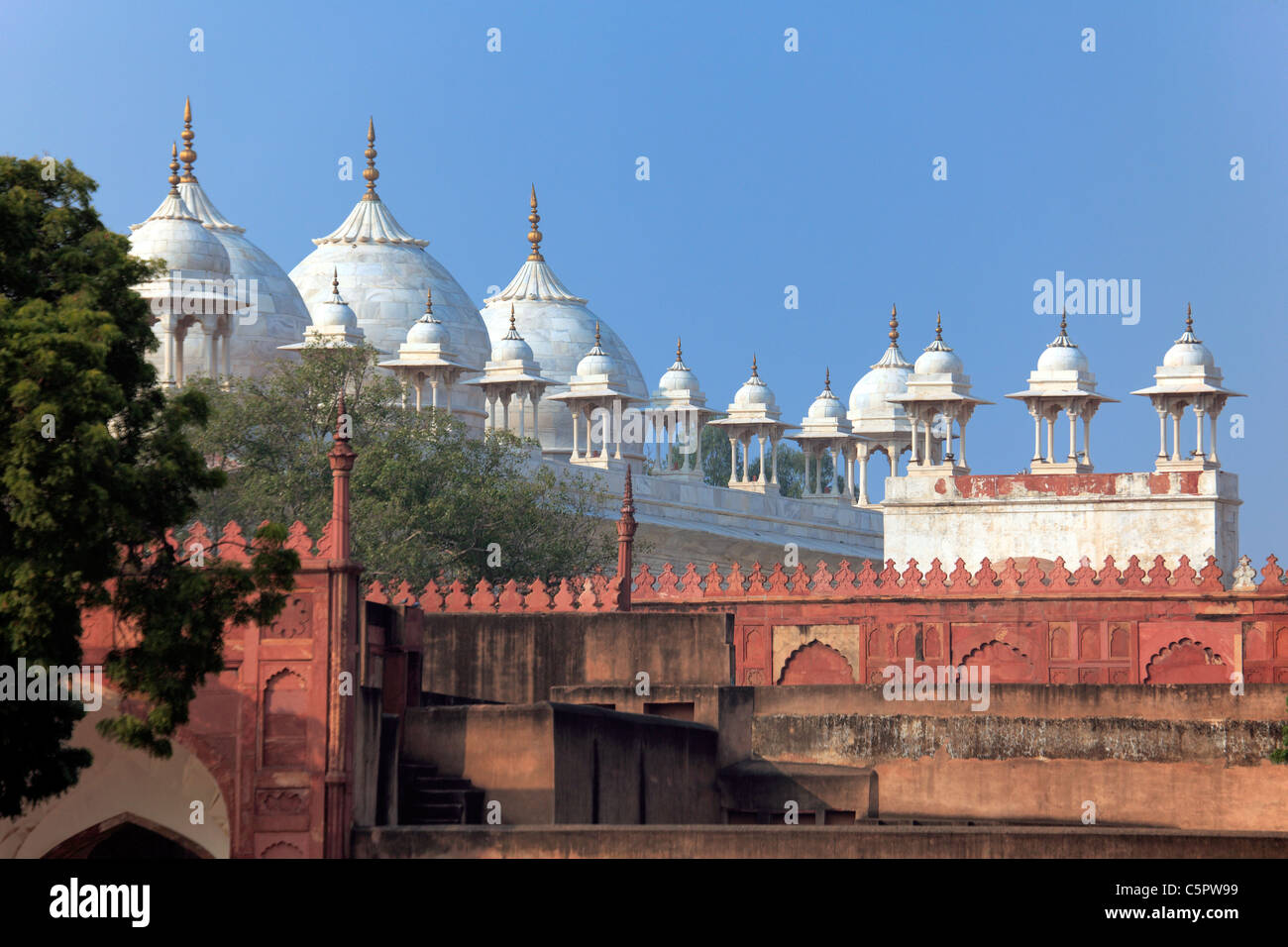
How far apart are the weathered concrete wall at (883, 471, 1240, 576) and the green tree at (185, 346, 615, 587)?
20.7 feet

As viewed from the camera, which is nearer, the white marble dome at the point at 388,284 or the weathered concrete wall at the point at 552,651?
the weathered concrete wall at the point at 552,651

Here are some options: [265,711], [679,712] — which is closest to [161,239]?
[679,712]

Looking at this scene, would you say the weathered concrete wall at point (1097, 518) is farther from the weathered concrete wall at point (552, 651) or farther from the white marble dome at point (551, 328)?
the white marble dome at point (551, 328)

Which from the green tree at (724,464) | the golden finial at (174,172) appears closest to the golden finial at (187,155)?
the golden finial at (174,172)

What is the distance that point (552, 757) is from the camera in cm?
1875

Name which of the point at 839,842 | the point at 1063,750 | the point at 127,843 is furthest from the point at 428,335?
the point at 839,842

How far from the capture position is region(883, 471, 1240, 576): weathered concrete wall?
36781mm

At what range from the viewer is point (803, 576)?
2950 centimetres

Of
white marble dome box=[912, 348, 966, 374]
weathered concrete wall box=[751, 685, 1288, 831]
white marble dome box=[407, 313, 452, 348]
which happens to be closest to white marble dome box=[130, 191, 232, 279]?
white marble dome box=[407, 313, 452, 348]

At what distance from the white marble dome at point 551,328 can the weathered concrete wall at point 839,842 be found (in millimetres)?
41963

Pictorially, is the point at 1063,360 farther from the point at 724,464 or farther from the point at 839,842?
the point at 724,464

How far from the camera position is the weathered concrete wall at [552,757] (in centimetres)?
1881

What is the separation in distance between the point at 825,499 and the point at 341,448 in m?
39.0
